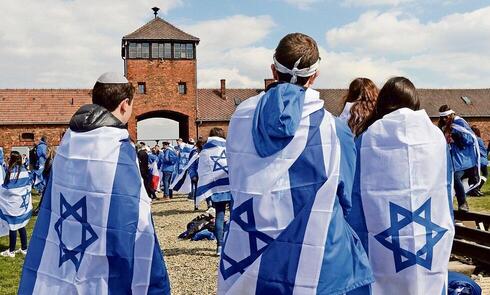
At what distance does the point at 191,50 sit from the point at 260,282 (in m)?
40.1

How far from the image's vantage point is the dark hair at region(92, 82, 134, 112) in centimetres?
336

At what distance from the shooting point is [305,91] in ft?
9.81

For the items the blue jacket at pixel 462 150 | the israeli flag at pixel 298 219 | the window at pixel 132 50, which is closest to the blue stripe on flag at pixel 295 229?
the israeli flag at pixel 298 219

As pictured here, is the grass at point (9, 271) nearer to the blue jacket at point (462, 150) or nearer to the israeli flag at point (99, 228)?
the blue jacket at point (462, 150)

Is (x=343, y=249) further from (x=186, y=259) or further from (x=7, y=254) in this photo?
(x=7, y=254)

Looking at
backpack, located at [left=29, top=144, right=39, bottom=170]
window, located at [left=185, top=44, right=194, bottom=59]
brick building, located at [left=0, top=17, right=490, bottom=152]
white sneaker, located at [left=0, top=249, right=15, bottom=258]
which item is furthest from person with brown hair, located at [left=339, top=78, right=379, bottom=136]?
window, located at [left=185, top=44, right=194, bottom=59]

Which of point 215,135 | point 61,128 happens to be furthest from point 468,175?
point 61,128

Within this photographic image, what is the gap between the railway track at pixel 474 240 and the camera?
7090 millimetres

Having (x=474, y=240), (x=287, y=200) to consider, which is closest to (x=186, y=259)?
(x=474, y=240)

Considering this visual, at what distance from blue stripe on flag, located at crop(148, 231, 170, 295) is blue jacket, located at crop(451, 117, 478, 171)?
28.3ft

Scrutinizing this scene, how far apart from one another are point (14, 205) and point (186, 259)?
303 cm

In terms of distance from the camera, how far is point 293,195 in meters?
2.87

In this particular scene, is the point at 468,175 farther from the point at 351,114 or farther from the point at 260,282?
the point at 260,282

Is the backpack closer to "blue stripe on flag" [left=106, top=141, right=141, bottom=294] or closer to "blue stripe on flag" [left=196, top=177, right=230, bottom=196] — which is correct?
"blue stripe on flag" [left=196, top=177, right=230, bottom=196]
